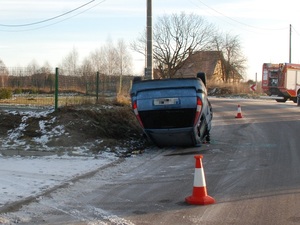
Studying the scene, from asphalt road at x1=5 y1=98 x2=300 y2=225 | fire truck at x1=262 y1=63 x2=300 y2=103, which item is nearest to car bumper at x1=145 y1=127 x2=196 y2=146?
asphalt road at x1=5 y1=98 x2=300 y2=225

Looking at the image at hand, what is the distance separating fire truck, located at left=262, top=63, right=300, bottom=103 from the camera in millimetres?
32000

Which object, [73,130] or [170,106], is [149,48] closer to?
[73,130]

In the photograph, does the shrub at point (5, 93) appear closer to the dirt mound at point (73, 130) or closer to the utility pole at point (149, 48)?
the utility pole at point (149, 48)

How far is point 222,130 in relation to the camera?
49.3 feet

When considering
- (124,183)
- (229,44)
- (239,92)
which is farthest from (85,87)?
(229,44)

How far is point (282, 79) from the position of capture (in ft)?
106

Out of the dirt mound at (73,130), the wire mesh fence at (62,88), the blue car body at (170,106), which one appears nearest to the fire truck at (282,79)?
the wire mesh fence at (62,88)

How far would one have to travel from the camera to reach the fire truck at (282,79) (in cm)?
3200

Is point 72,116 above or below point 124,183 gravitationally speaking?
above

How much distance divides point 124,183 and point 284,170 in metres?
3.26

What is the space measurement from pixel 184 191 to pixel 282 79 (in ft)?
88.8

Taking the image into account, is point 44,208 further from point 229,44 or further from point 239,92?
point 229,44

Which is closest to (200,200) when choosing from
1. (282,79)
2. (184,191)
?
(184,191)

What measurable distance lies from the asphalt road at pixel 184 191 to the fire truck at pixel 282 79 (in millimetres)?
21569
